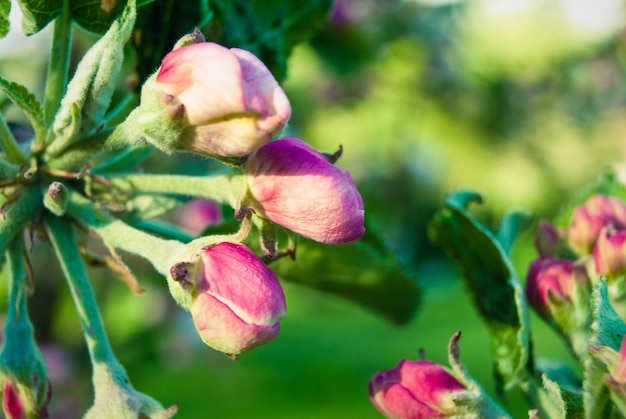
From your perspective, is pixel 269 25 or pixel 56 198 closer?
pixel 56 198

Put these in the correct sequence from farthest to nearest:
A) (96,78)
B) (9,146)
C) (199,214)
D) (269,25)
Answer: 1. (199,214)
2. (269,25)
3. (9,146)
4. (96,78)

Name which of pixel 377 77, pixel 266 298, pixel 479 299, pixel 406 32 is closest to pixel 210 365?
pixel 377 77

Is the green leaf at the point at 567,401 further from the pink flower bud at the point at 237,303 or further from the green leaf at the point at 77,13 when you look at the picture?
the green leaf at the point at 77,13

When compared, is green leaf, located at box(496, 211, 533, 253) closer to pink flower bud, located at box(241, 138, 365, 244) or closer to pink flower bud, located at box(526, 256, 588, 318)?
pink flower bud, located at box(526, 256, 588, 318)

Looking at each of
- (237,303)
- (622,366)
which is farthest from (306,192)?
(622,366)

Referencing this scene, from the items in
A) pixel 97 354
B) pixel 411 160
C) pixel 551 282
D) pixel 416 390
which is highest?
pixel 551 282

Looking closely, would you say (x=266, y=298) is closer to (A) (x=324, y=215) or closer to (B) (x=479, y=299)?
(A) (x=324, y=215)

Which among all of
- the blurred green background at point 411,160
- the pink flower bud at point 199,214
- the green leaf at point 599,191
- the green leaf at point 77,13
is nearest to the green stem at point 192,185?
the green leaf at point 77,13

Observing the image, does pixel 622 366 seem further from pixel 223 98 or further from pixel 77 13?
pixel 77 13
